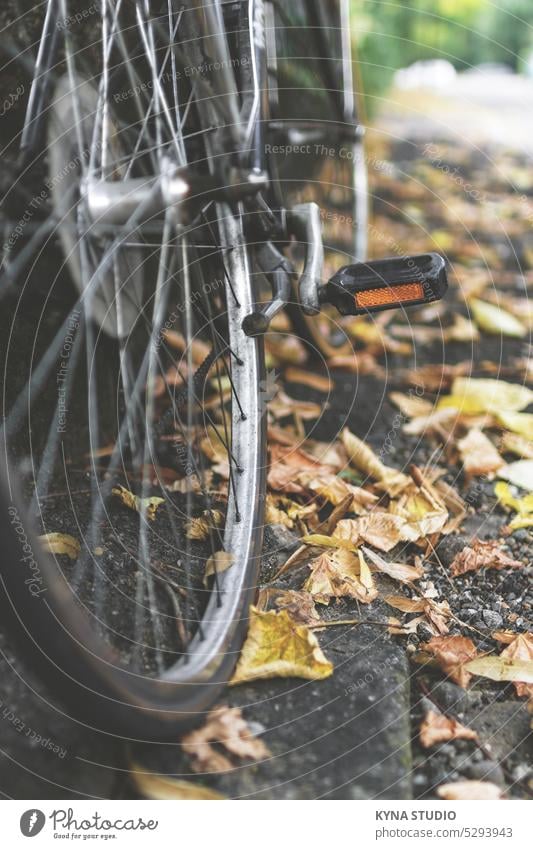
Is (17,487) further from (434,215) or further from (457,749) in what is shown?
(434,215)

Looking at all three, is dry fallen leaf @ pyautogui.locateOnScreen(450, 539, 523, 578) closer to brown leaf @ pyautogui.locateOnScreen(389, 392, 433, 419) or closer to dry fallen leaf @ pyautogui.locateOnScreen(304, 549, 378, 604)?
dry fallen leaf @ pyautogui.locateOnScreen(304, 549, 378, 604)

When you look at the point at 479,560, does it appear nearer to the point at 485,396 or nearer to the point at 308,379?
the point at 485,396

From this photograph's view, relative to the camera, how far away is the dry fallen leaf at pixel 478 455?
1110 mm

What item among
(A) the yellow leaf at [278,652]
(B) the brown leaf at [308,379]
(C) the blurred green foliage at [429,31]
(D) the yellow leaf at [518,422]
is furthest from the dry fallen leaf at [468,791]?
(C) the blurred green foliage at [429,31]

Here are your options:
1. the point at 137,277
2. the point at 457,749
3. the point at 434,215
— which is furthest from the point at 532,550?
the point at 434,215

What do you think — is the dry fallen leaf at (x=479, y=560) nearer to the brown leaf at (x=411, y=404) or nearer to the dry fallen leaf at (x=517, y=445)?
the dry fallen leaf at (x=517, y=445)

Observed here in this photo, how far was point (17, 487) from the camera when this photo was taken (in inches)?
22.5

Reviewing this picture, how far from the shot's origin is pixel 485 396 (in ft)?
4.22

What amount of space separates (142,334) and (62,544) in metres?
0.42

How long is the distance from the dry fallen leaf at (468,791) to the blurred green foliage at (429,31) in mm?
2000

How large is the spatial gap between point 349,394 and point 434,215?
1.13 metres

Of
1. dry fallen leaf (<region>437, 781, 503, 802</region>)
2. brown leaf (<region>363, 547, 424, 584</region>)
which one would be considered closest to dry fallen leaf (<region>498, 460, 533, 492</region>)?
brown leaf (<region>363, 547, 424, 584</region>)

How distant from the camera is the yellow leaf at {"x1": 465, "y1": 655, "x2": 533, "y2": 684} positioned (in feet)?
2.56
